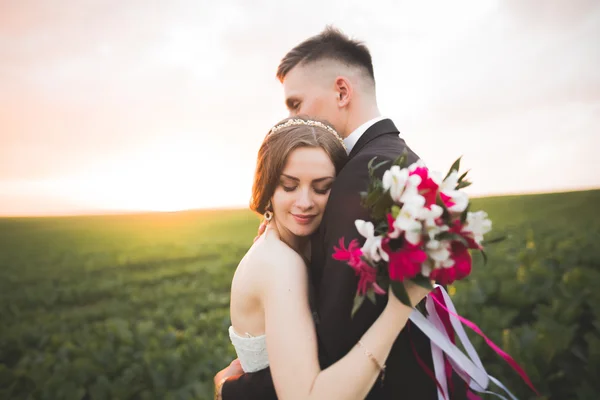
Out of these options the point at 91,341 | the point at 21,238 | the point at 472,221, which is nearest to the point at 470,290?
the point at 472,221

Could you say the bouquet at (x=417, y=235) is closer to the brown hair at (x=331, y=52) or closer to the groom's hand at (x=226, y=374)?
the groom's hand at (x=226, y=374)


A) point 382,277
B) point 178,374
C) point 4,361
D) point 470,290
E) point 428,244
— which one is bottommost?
point 4,361

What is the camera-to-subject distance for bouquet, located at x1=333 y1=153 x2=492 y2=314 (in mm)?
1497

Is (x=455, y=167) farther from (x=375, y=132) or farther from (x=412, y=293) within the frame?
(x=375, y=132)

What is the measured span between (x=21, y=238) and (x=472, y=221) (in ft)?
119

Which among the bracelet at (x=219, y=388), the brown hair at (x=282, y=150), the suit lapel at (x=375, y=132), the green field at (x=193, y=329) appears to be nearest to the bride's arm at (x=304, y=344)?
the brown hair at (x=282, y=150)

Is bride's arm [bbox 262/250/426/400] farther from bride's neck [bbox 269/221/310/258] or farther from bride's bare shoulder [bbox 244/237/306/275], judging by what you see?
bride's neck [bbox 269/221/310/258]

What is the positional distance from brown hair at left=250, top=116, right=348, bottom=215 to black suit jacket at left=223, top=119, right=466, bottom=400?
0.26 metres

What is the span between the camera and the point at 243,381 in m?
2.49

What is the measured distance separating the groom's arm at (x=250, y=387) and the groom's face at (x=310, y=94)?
1.94 metres

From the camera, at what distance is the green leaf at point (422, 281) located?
1550 millimetres

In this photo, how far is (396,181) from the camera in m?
1.58

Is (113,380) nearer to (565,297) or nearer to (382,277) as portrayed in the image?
(382,277)

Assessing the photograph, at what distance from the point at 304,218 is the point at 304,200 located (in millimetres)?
121
